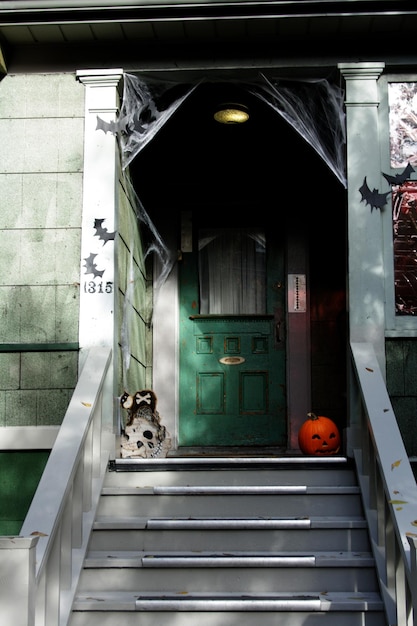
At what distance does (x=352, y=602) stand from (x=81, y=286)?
8.01 feet

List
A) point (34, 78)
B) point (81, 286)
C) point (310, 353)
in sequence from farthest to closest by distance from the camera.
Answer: point (310, 353) → point (34, 78) → point (81, 286)

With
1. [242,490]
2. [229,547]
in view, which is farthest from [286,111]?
[229,547]

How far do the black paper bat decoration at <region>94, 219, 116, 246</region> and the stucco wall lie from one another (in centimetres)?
12

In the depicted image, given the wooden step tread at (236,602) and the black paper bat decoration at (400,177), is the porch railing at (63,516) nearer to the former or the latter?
the wooden step tread at (236,602)

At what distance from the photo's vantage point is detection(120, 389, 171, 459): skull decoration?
5137mm

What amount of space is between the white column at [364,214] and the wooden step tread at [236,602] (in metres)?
1.59

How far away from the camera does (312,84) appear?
548 centimetres

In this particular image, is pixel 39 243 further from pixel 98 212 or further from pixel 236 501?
pixel 236 501

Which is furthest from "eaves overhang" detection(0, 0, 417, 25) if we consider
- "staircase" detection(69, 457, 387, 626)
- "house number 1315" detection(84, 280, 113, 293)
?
"staircase" detection(69, 457, 387, 626)

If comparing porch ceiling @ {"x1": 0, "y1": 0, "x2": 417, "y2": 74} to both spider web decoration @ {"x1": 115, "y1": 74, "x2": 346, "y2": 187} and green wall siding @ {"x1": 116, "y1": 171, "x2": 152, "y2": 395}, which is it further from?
green wall siding @ {"x1": 116, "y1": 171, "x2": 152, "y2": 395}

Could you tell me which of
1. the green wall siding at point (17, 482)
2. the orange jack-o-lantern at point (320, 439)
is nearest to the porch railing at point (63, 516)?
the green wall siding at point (17, 482)

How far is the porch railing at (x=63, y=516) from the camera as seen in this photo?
3098mm

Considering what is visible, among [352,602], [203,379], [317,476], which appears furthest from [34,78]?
Answer: [352,602]

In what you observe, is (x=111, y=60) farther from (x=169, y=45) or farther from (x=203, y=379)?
(x=203, y=379)
